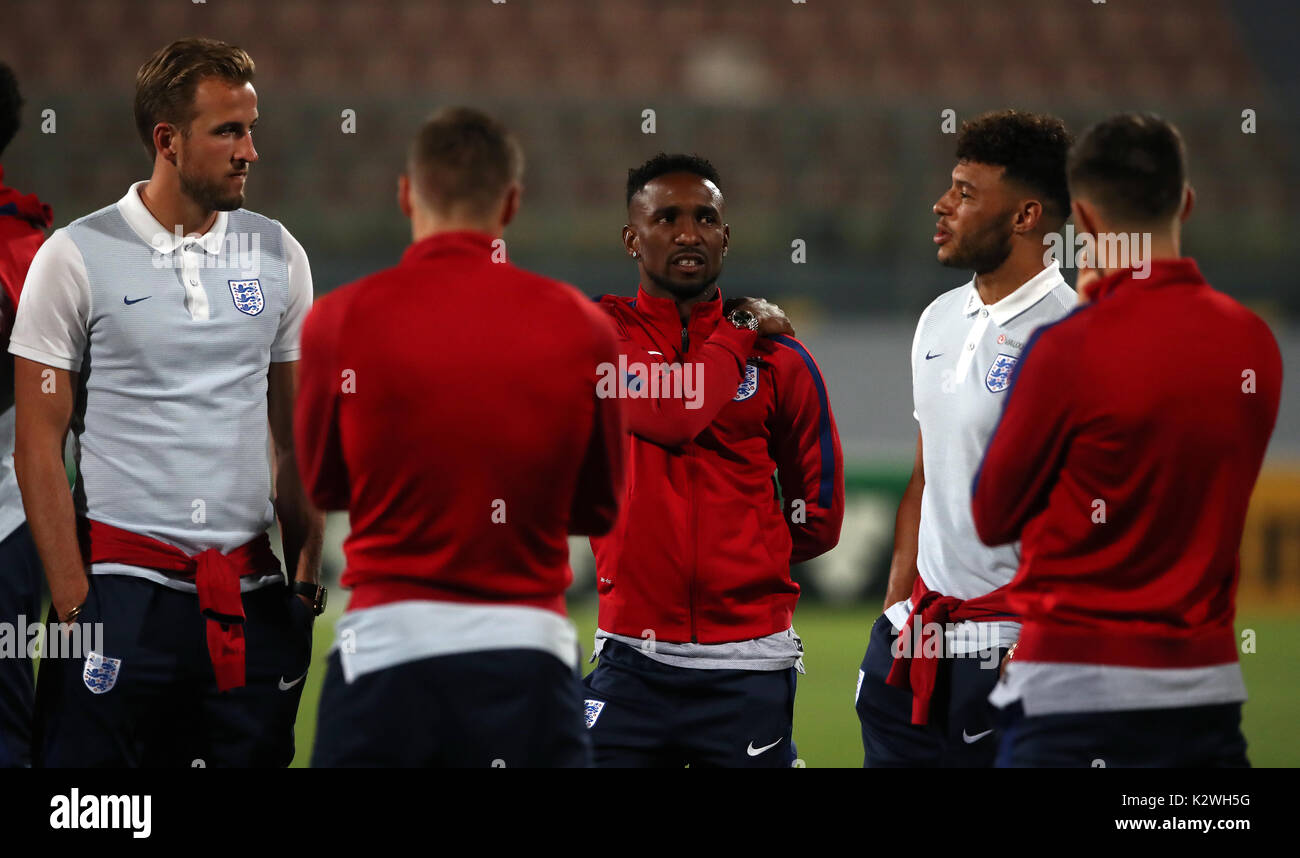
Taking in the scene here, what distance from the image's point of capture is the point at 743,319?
332 cm

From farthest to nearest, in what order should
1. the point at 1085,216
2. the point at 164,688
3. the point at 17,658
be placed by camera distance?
1. the point at 17,658
2. the point at 164,688
3. the point at 1085,216

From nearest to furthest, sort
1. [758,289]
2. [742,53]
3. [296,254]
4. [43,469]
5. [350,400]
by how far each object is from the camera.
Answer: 1. [350,400]
2. [43,469]
3. [296,254]
4. [758,289]
5. [742,53]

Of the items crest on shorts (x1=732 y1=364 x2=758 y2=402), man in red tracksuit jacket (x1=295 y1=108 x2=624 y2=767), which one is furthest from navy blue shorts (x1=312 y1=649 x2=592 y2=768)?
crest on shorts (x1=732 y1=364 x2=758 y2=402)

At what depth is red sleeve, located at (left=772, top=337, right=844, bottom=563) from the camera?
11.1 ft

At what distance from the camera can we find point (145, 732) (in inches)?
117

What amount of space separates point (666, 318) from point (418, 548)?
47.9 inches

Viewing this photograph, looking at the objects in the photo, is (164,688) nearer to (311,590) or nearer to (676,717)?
(311,590)

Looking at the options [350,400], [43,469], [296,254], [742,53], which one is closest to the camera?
[350,400]

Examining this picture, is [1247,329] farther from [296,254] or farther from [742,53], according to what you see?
[742,53]

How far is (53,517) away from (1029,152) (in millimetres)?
2398

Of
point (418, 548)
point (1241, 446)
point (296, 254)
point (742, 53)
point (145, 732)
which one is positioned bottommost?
point (145, 732)

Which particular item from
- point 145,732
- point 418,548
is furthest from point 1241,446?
point 145,732

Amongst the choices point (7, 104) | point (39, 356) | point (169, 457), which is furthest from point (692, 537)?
point (7, 104)

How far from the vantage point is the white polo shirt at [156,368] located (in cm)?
292
